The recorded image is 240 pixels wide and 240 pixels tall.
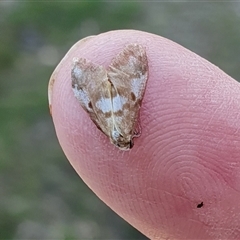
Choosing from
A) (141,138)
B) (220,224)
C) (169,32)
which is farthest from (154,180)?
(169,32)

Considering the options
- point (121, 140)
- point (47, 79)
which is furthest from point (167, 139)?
point (47, 79)

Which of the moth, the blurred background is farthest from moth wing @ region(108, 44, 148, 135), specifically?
the blurred background

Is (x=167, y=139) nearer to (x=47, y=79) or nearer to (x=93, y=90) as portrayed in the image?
(x=93, y=90)

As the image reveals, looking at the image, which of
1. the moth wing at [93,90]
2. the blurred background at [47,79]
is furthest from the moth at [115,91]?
the blurred background at [47,79]

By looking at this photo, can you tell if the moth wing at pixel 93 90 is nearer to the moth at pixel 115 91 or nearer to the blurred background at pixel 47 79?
the moth at pixel 115 91

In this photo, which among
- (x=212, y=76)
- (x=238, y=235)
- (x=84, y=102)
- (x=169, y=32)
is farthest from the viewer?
(x=169, y=32)

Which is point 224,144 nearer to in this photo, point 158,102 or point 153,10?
point 158,102
